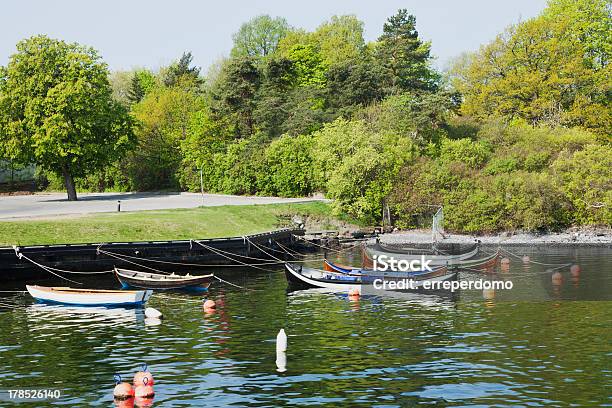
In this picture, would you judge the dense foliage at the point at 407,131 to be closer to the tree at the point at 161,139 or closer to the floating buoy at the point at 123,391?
the tree at the point at 161,139

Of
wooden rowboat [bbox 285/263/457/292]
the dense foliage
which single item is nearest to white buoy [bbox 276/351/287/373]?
wooden rowboat [bbox 285/263/457/292]

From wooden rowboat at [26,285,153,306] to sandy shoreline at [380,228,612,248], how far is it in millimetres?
43894

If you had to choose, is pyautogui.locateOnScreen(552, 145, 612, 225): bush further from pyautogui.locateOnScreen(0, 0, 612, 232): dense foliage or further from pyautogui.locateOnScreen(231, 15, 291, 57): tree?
pyautogui.locateOnScreen(231, 15, 291, 57): tree

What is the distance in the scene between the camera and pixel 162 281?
52.3 metres

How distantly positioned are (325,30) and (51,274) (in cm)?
12369

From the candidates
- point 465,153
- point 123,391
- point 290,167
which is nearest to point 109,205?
point 290,167

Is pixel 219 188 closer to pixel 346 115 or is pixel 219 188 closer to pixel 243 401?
pixel 346 115

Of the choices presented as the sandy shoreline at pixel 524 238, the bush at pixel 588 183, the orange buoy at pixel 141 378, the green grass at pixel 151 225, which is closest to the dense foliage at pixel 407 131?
the bush at pixel 588 183

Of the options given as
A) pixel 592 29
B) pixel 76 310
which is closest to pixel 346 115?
pixel 592 29

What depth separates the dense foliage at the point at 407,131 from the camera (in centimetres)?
9194

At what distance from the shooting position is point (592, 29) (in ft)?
407

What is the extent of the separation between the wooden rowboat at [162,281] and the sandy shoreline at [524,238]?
36.4m

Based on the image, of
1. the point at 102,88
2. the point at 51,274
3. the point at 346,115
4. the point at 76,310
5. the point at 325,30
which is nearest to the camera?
the point at 76,310

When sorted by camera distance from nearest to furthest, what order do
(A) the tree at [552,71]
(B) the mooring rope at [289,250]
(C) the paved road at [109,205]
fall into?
(B) the mooring rope at [289,250]
(C) the paved road at [109,205]
(A) the tree at [552,71]
